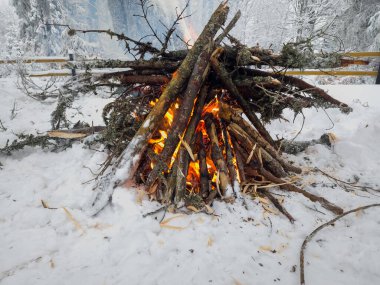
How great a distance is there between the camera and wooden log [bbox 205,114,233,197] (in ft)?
8.88

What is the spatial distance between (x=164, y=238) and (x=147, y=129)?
1190 millimetres

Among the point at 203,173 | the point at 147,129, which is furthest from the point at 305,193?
the point at 147,129

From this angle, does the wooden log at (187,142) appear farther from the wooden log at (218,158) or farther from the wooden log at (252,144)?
the wooden log at (252,144)

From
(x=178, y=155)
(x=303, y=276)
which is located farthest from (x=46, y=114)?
(x=303, y=276)

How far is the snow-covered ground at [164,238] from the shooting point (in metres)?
1.81

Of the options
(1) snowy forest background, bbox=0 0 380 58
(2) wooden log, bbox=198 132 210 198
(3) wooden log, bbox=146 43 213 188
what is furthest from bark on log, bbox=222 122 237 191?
(1) snowy forest background, bbox=0 0 380 58

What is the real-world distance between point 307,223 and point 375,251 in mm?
543

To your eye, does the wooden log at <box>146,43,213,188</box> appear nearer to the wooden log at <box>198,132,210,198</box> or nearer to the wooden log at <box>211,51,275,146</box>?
the wooden log at <box>211,51,275,146</box>

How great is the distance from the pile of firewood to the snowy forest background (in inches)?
25.7

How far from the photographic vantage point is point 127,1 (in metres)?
31.8

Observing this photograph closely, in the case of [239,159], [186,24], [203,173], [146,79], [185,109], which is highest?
[186,24]

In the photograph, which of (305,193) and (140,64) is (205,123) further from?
(305,193)

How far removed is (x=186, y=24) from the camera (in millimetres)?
21375

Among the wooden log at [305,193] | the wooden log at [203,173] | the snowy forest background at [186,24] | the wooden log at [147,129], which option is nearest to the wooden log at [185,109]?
the wooden log at [147,129]
